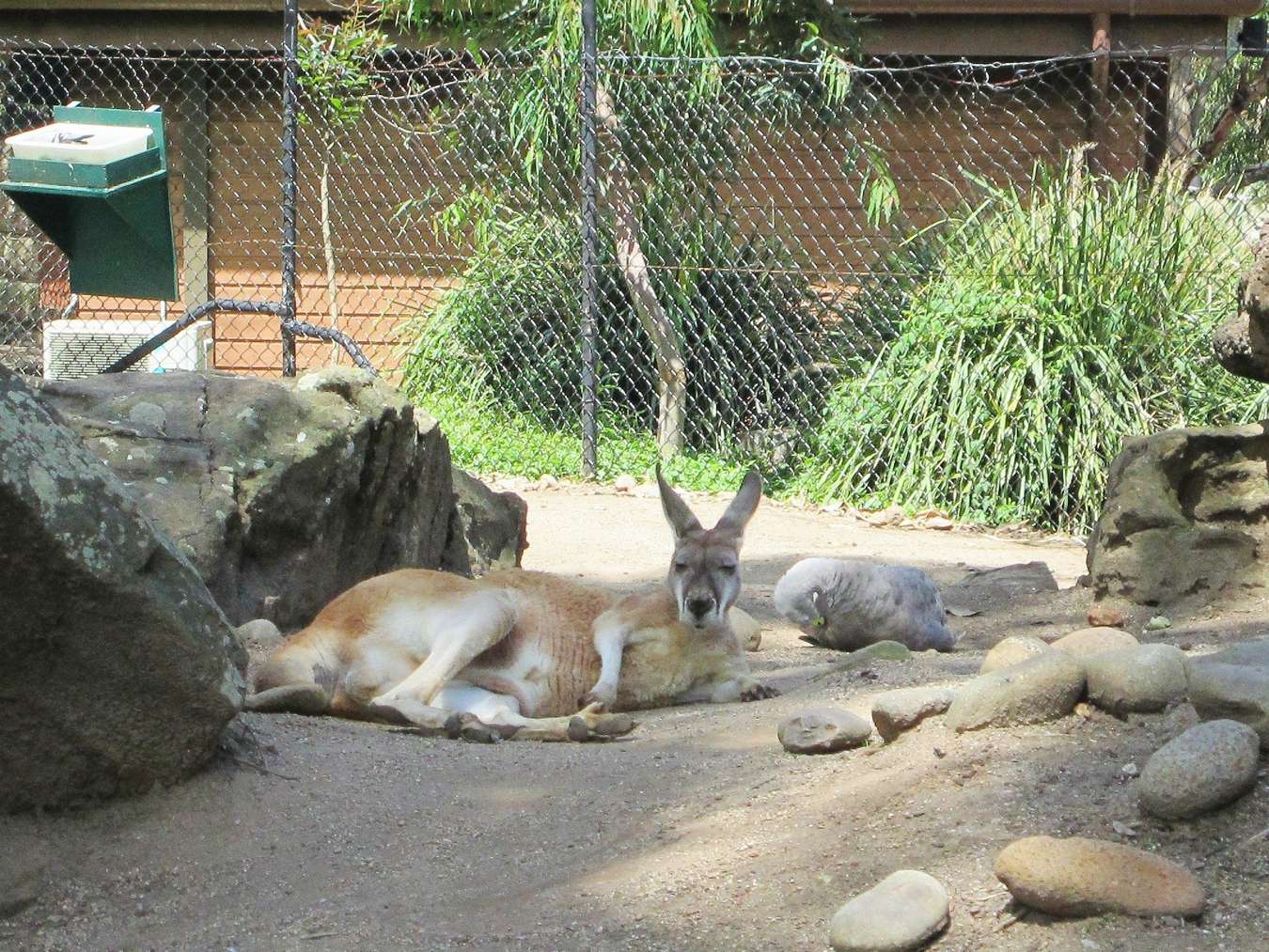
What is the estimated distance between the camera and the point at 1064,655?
12.0 feet

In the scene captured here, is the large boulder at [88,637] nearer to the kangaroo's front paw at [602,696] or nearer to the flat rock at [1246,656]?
the kangaroo's front paw at [602,696]

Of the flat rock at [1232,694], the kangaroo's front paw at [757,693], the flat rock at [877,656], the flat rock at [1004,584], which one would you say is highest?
the flat rock at [1232,694]

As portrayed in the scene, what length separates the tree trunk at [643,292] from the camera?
1070cm

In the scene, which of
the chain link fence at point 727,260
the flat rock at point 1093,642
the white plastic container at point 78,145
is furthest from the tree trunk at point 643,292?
the flat rock at point 1093,642

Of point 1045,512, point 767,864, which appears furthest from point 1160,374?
point 767,864

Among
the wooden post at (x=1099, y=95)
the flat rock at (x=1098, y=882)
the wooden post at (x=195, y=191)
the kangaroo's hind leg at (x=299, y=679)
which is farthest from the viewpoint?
the wooden post at (x=195, y=191)

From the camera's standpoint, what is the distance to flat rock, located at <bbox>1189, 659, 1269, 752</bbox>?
3.06 m

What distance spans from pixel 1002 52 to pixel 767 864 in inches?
435

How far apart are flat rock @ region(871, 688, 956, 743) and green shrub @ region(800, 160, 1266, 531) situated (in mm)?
5881

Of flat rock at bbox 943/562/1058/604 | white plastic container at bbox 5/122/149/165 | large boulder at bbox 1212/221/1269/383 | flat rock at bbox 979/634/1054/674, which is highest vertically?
white plastic container at bbox 5/122/149/165

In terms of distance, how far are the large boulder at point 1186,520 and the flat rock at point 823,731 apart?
2586 millimetres

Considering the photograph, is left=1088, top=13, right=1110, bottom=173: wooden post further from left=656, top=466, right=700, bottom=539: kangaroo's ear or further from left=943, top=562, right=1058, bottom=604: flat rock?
left=656, top=466, right=700, bottom=539: kangaroo's ear

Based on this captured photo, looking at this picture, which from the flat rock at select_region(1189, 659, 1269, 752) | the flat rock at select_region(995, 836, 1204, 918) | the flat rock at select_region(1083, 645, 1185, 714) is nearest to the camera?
the flat rock at select_region(995, 836, 1204, 918)

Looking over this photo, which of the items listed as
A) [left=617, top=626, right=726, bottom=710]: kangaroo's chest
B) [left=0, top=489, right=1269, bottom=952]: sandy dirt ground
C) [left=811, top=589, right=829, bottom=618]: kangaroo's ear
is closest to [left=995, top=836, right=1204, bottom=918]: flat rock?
[left=0, top=489, right=1269, bottom=952]: sandy dirt ground
